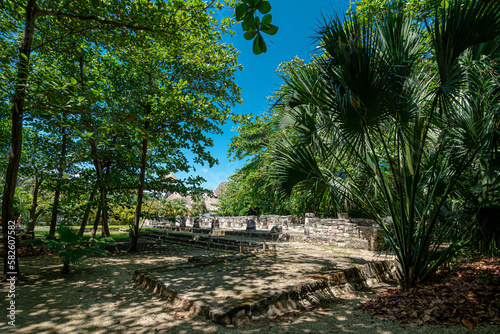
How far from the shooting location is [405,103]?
323 cm

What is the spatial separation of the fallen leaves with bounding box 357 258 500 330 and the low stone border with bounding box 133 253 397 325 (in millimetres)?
673

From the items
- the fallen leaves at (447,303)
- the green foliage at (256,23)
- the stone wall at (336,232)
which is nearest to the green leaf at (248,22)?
the green foliage at (256,23)

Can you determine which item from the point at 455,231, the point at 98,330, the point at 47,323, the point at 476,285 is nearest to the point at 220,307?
the point at 98,330

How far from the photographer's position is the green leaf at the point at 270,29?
1236 mm

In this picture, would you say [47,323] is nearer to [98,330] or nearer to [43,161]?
[98,330]

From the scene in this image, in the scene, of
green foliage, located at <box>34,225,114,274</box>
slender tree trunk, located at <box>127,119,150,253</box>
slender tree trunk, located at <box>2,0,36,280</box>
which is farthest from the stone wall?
slender tree trunk, located at <box>2,0,36,280</box>

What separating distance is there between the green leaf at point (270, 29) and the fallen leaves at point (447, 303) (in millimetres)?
3292

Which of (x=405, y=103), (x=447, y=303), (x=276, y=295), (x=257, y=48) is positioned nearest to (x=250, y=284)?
(x=276, y=295)

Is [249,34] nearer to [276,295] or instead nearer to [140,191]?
[276,295]

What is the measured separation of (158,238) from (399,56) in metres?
14.4

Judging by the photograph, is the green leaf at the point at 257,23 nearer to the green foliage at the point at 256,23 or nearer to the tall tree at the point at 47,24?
the green foliage at the point at 256,23

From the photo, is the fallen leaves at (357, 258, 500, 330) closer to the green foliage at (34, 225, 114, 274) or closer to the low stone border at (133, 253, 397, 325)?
the low stone border at (133, 253, 397, 325)

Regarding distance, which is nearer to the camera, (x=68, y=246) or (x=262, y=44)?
(x=262, y=44)

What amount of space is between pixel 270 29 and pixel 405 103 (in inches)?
111
